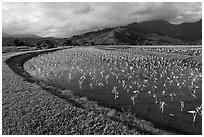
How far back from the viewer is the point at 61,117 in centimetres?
1652

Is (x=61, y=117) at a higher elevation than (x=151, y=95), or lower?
lower

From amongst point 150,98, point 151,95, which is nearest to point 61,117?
point 150,98

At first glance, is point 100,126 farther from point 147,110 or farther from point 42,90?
point 42,90

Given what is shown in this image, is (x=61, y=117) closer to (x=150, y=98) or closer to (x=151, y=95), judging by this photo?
(x=150, y=98)

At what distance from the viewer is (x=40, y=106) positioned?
18.4 metres

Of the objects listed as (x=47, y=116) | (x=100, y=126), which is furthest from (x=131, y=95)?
(x=47, y=116)

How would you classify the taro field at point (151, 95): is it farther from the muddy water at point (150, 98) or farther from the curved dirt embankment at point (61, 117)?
the curved dirt embankment at point (61, 117)

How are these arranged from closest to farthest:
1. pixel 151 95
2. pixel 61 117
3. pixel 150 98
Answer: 1. pixel 61 117
2. pixel 150 98
3. pixel 151 95

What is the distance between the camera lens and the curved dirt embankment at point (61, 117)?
15000 millimetres

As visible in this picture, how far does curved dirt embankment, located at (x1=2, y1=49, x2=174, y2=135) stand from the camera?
15.0 meters

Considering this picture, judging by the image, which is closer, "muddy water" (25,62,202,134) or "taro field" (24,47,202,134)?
"muddy water" (25,62,202,134)

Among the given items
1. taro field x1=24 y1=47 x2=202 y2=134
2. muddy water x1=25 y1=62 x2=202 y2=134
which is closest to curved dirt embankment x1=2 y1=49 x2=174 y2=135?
muddy water x1=25 y1=62 x2=202 y2=134

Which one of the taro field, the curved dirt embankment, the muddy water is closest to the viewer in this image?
the curved dirt embankment

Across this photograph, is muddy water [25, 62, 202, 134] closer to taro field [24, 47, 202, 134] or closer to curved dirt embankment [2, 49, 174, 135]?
taro field [24, 47, 202, 134]
